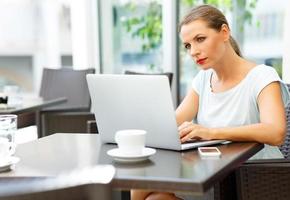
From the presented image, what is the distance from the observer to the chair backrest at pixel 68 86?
11.8 ft

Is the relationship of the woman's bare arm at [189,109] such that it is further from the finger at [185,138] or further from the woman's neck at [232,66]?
the finger at [185,138]

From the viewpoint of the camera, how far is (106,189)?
0.84 meters

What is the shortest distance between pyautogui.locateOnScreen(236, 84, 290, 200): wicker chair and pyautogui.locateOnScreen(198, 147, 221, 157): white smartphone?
17cm

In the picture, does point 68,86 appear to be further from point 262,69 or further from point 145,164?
point 145,164

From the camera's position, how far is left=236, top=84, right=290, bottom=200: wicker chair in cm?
148

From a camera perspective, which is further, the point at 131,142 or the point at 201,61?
the point at 201,61

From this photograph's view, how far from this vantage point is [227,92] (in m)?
1.74

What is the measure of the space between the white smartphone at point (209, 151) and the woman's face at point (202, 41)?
40 cm

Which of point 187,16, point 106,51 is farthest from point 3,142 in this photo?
point 106,51

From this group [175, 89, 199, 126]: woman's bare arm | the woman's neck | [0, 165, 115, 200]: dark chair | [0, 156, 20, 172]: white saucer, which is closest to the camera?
[0, 165, 115, 200]: dark chair

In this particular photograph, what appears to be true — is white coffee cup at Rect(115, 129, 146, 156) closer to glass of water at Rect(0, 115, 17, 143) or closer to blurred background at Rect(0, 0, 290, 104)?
glass of water at Rect(0, 115, 17, 143)

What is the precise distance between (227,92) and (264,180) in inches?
15.4

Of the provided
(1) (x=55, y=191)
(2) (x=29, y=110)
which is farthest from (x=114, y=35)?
(1) (x=55, y=191)

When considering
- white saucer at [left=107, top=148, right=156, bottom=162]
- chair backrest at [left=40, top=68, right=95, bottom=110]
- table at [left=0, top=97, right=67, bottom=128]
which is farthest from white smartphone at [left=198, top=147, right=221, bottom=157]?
chair backrest at [left=40, top=68, right=95, bottom=110]
